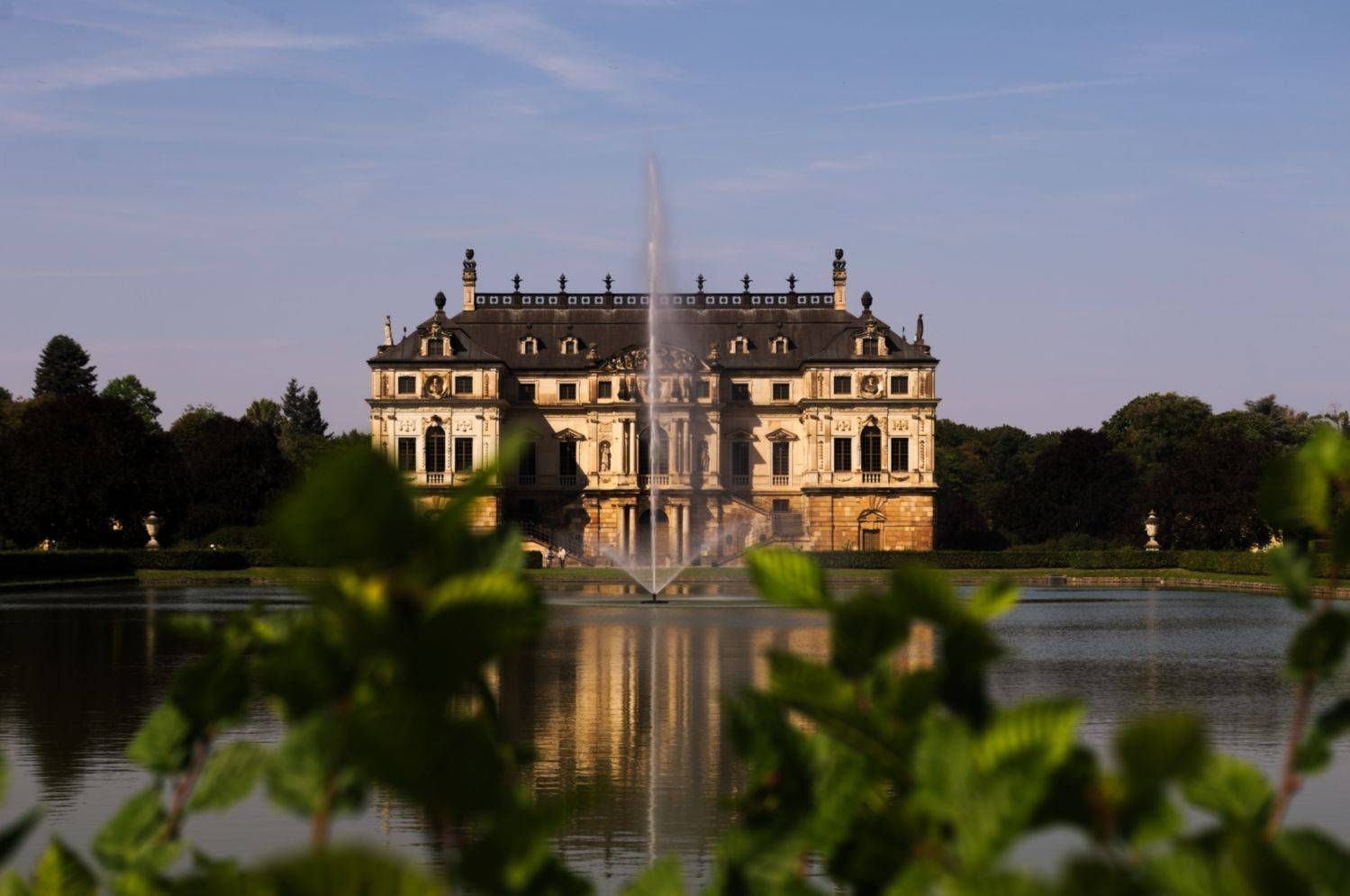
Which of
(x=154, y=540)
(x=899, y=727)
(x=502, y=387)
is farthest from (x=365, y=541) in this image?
(x=502, y=387)

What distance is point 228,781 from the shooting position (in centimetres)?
182

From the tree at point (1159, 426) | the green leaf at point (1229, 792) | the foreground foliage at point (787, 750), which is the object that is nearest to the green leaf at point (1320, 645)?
the foreground foliage at point (787, 750)

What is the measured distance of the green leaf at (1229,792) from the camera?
1.70 m

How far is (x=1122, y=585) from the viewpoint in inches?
2108

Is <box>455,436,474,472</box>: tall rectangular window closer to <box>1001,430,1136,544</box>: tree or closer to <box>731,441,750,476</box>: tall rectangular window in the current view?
<box>731,441,750,476</box>: tall rectangular window

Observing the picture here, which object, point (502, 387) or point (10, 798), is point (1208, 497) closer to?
point (502, 387)

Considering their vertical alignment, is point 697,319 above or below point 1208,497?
above

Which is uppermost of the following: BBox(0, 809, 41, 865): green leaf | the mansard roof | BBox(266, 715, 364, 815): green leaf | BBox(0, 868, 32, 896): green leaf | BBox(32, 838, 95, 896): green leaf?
the mansard roof

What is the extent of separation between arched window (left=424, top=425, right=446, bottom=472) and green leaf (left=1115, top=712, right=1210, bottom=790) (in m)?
69.0

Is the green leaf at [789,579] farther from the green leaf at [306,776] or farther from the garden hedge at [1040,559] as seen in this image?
the garden hedge at [1040,559]

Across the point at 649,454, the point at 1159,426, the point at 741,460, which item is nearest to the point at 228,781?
the point at 649,454

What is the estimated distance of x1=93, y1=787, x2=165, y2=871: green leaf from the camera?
6.84ft

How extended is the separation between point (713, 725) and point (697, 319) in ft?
196

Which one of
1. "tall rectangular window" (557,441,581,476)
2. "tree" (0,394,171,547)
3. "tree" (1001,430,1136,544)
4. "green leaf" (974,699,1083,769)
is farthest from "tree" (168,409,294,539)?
"green leaf" (974,699,1083,769)
